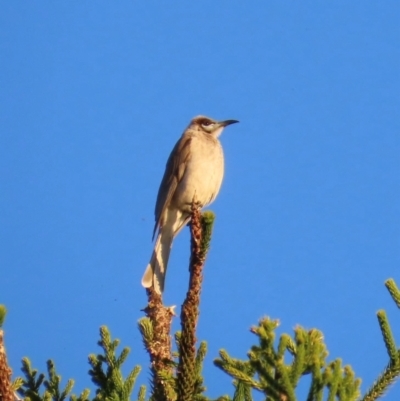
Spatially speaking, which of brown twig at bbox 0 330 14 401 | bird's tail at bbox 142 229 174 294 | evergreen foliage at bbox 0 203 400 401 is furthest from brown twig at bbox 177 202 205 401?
bird's tail at bbox 142 229 174 294

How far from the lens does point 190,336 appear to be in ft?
12.6

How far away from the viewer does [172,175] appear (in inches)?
374

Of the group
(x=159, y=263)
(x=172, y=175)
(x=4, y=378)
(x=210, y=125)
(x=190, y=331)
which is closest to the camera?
(x=4, y=378)

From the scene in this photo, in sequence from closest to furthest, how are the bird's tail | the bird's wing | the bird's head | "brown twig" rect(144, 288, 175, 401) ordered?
"brown twig" rect(144, 288, 175, 401) → the bird's tail → the bird's wing → the bird's head

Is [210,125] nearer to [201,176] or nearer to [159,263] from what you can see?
[201,176]

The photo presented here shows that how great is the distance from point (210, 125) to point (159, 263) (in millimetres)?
2440

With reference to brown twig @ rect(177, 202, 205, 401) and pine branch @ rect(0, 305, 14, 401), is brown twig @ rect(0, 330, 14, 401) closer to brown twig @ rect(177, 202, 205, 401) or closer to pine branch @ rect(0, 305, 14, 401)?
pine branch @ rect(0, 305, 14, 401)

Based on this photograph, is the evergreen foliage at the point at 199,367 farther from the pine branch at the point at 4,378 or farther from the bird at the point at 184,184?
the bird at the point at 184,184

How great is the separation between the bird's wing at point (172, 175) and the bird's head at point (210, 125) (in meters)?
0.52

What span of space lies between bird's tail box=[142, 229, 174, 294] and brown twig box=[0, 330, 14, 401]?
3606mm

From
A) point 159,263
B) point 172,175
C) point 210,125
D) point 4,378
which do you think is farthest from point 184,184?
point 4,378

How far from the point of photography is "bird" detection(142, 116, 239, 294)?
30.0ft

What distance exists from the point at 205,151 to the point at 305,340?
244 inches

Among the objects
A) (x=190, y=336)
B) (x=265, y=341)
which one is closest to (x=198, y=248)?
(x=190, y=336)
